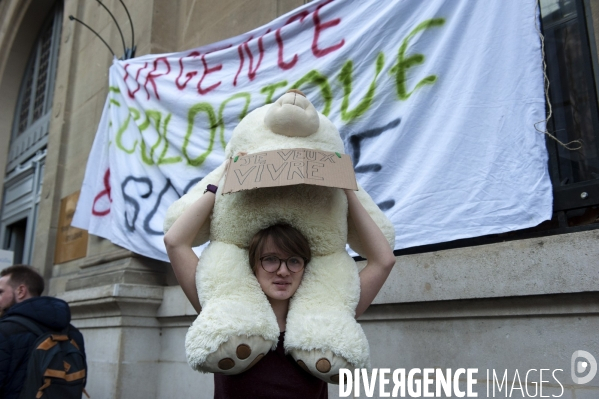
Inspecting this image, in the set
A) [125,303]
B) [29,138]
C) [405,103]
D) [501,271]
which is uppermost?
[29,138]

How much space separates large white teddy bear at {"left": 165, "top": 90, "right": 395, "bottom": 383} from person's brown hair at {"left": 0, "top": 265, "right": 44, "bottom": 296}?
6.49ft

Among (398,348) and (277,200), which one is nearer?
(277,200)

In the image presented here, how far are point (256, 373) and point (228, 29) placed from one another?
4264 millimetres

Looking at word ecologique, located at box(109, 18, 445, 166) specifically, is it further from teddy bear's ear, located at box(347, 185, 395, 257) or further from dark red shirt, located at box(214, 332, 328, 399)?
dark red shirt, located at box(214, 332, 328, 399)

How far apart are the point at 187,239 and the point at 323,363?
0.59 metres

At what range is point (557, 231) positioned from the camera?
255 cm

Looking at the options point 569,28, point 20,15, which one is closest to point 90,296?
point 569,28

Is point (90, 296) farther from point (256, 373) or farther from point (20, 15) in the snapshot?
point (20, 15)

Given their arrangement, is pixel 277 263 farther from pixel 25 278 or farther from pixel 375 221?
pixel 25 278

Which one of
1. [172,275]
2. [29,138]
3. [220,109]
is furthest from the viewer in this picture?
[29,138]

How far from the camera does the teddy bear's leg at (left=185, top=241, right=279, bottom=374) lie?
139cm

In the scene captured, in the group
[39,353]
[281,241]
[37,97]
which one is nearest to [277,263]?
[281,241]

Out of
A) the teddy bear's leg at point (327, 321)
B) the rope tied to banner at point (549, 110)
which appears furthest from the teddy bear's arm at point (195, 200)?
the rope tied to banner at point (549, 110)

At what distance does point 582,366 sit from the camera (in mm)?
2203
